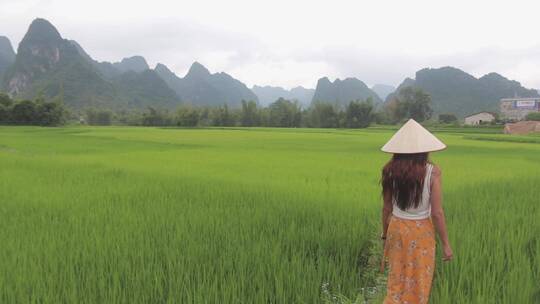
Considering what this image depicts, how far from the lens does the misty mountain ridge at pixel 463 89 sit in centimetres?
10731

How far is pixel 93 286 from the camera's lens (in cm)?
243

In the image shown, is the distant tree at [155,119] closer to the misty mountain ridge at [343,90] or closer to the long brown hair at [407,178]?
the long brown hair at [407,178]

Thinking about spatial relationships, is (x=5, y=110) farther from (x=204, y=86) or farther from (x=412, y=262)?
(x=204, y=86)

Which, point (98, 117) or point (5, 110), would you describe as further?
point (98, 117)

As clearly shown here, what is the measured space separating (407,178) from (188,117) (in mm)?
53599

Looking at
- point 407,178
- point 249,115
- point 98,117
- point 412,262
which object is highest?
point 249,115

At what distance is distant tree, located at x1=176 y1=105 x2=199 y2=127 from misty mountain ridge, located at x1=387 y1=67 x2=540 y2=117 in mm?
73951

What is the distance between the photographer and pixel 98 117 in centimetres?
6088

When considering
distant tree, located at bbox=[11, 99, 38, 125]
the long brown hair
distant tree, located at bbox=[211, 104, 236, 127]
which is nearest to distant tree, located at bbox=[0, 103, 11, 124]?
distant tree, located at bbox=[11, 99, 38, 125]

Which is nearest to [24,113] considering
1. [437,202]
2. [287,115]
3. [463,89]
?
[287,115]

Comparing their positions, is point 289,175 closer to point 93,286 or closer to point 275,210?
point 275,210

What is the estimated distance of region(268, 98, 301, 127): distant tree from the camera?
195ft

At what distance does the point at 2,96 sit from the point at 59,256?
4704 cm

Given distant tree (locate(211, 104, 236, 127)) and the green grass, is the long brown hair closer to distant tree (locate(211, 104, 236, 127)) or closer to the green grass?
the green grass
